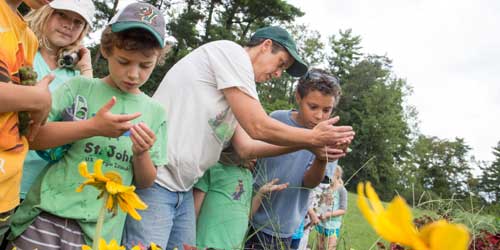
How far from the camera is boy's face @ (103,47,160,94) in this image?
1.46 m

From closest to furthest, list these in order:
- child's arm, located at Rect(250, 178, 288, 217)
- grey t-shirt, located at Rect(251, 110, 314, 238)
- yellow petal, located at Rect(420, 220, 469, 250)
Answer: yellow petal, located at Rect(420, 220, 469, 250), child's arm, located at Rect(250, 178, 288, 217), grey t-shirt, located at Rect(251, 110, 314, 238)

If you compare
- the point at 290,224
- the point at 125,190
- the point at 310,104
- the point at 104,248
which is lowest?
the point at 290,224

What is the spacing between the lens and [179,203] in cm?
173

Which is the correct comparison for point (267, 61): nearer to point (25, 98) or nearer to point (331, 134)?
point (331, 134)

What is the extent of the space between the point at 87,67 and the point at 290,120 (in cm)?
97

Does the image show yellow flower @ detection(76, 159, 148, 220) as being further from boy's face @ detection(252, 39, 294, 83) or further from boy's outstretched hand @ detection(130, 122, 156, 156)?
boy's face @ detection(252, 39, 294, 83)

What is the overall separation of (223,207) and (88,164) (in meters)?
0.62

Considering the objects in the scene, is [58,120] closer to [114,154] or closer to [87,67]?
[114,154]

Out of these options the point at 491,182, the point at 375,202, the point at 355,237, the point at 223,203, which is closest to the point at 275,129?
the point at 223,203

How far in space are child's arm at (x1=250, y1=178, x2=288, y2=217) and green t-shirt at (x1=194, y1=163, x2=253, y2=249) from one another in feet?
0.16

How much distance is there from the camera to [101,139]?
146 centimetres

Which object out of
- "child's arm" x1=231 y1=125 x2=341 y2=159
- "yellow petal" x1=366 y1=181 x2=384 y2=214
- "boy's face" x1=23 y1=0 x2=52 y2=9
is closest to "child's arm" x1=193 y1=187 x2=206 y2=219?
"child's arm" x1=231 y1=125 x2=341 y2=159

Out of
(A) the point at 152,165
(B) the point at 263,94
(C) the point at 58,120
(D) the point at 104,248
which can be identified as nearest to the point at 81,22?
(C) the point at 58,120

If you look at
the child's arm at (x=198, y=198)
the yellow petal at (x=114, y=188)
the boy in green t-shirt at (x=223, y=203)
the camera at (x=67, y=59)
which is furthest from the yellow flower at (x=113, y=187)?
the camera at (x=67, y=59)
